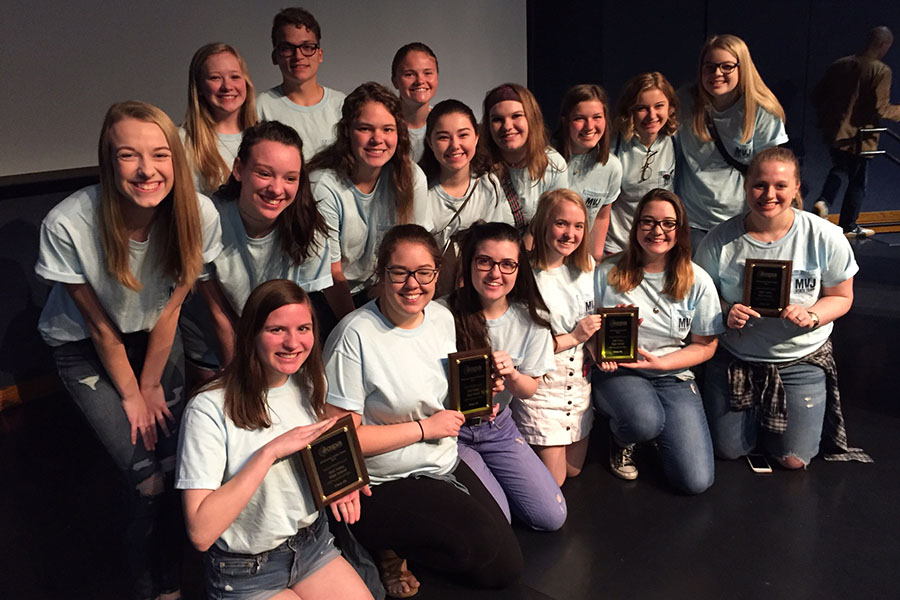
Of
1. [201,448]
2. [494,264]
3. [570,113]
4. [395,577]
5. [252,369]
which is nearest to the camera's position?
[201,448]

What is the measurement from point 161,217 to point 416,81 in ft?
6.17

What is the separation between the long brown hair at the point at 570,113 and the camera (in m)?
3.75

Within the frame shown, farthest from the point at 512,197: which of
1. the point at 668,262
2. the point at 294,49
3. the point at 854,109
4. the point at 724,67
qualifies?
the point at 854,109

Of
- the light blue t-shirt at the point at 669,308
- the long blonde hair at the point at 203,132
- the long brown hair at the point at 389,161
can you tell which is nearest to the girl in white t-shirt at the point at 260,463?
the long brown hair at the point at 389,161

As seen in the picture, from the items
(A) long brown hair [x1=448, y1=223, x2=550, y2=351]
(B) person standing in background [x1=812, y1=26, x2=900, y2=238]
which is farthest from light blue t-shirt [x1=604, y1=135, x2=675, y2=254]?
(B) person standing in background [x1=812, y1=26, x2=900, y2=238]

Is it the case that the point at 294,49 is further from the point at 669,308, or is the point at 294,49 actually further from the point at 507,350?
the point at 669,308

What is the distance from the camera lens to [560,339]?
340 centimetres

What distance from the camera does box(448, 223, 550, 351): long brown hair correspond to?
3.02 meters

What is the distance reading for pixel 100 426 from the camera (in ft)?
8.20

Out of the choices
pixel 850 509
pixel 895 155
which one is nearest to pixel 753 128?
pixel 850 509

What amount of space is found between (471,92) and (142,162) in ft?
16.8

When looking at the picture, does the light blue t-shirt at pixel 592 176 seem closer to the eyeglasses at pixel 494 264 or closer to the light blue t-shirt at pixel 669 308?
the light blue t-shirt at pixel 669 308

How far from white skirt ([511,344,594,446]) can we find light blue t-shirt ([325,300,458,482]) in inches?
27.9

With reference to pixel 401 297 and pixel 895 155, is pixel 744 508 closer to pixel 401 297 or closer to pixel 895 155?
pixel 401 297
